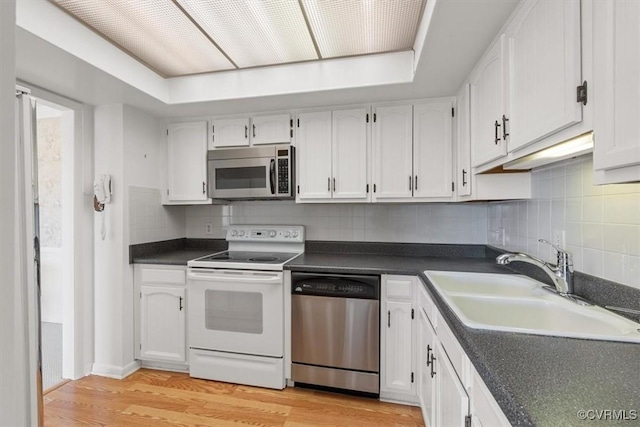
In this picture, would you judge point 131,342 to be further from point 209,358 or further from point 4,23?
point 4,23

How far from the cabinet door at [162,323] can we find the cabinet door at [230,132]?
1.26m

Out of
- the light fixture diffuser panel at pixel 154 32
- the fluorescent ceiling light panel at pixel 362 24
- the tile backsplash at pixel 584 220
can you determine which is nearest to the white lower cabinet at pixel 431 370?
the tile backsplash at pixel 584 220

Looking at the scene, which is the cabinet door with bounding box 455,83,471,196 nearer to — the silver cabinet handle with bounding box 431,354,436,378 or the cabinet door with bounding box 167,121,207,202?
the silver cabinet handle with bounding box 431,354,436,378

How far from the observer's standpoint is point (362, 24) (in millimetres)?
1683

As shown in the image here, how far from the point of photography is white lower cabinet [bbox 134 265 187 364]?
7.68 ft

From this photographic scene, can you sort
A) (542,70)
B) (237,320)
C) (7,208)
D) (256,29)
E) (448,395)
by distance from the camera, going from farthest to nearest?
(237,320)
(256,29)
(448,395)
(542,70)
(7,208)

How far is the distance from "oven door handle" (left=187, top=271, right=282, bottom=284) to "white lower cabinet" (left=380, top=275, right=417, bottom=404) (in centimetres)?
77

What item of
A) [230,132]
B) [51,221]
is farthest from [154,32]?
[51,221]

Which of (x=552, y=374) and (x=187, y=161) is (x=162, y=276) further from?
(x=552, y=374)

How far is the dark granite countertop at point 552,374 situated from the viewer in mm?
585

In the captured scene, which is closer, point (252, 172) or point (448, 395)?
point (448, 395)

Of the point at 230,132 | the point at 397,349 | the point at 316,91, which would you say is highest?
the point at 316,91

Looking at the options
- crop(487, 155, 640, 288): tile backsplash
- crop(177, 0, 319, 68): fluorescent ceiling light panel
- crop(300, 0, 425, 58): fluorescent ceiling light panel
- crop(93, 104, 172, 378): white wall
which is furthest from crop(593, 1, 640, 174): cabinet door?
crop(93, 104, 172, 378): white wall

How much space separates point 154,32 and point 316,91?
3.36ft
